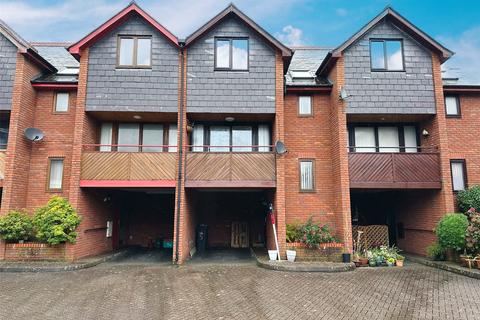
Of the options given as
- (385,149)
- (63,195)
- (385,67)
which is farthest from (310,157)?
(63,195)

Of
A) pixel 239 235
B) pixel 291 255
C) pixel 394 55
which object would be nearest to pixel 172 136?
pixel 239 235

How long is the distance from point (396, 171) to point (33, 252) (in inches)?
544

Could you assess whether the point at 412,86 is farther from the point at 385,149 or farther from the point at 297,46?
the point at 297,46

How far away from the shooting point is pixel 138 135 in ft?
44.5

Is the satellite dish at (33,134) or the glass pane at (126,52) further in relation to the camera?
the glass pane at (126,52)

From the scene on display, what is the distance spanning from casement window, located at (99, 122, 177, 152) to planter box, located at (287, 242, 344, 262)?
261 inches

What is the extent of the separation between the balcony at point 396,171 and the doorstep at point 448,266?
276 centimetres

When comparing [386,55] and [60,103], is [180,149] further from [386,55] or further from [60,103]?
[386,55]

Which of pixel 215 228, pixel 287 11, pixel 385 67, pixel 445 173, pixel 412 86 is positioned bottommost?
pixel 215 228

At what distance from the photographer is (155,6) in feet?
43.2

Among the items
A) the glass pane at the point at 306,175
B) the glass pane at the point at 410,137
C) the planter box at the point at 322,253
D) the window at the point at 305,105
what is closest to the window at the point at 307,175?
the glass pane at the point at 306,175

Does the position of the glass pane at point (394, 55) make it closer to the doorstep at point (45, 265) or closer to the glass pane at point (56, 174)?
the doorstep at point (45, 265)

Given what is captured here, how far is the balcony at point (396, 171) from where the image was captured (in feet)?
40.0

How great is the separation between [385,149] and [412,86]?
2.77m
